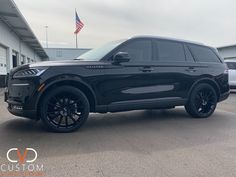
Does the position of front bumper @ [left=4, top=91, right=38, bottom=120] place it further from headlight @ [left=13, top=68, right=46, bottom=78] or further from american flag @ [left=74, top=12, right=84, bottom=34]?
american flag @ [left=74, top=12, right=84, bottom=34]

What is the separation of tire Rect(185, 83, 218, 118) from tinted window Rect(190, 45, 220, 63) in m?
0.66

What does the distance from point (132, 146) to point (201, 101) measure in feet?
10.2

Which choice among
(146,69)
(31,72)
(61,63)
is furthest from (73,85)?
(146,69)

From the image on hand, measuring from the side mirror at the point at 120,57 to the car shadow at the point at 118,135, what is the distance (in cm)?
129

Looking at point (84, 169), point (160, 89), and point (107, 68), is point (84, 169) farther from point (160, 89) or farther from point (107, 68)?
point (160, 89)

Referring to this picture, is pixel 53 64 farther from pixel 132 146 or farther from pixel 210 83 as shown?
pixel 210 83

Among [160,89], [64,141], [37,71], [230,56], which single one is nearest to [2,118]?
[37,71]

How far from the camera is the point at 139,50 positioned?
5.66 metres

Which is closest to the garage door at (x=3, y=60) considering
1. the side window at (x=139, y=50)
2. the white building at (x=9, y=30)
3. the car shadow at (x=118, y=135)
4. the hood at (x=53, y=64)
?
the white building at (x=9, y=30)

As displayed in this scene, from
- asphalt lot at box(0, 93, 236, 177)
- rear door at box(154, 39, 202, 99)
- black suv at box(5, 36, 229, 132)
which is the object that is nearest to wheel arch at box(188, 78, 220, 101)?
black suv at box(5, 36, 229, 132)

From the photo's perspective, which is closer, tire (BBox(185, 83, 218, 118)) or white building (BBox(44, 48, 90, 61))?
tire (BBox(185, 83, 218, 118))

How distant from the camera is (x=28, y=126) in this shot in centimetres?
516

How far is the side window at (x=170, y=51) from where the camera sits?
5.93 m

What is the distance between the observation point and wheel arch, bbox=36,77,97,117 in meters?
4.60
